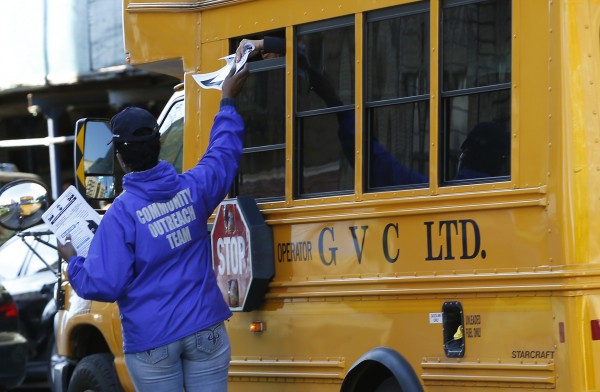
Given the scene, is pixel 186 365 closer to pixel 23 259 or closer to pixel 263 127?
pixel 263 127

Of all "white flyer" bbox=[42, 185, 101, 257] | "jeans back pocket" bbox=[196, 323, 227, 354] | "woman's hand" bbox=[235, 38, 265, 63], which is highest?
"woman's hand" bbox=[235, 38, 265, 63]

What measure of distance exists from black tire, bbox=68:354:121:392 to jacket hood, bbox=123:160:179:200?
247 centimetres

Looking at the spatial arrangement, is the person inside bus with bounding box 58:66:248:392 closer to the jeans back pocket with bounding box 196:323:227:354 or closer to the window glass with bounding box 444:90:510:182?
the jeans back pocket with bounding box 196:323:227:354

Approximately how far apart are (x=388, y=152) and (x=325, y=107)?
49 cm

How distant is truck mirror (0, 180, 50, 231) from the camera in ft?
26.1

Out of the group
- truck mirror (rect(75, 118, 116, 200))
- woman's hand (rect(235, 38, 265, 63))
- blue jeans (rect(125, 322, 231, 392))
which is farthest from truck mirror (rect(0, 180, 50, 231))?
blue jeans (rect(125, 322, 231, 392))

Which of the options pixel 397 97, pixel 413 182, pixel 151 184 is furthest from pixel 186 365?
pixel 397 97

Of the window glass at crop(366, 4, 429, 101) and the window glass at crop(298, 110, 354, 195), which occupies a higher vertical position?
the window glass at crop(366, 4, 429, 101)

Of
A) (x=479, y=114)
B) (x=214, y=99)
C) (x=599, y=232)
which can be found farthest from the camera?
(x=214, y=99)

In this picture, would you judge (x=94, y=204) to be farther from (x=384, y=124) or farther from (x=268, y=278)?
(x=384, y=124)

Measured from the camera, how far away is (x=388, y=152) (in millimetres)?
6406

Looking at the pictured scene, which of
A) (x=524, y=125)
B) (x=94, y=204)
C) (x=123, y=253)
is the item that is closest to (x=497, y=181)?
(x=524, y=125)

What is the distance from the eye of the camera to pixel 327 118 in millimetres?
6727

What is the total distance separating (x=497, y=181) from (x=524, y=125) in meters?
0.29
